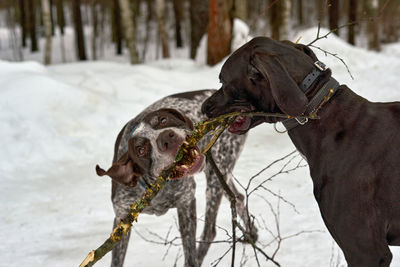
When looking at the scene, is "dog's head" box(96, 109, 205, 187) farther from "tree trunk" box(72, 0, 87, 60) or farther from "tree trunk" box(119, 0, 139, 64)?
"tree trunk" box(72, 0, 87, 60)

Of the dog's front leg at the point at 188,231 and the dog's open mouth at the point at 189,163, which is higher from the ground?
the dog's open mouth at the point at 189,163

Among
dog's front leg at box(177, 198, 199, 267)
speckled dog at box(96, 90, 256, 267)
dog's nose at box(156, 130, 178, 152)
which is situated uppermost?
dog's nose at box(156, 130, 178, 152)

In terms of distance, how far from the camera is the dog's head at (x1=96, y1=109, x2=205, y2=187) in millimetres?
3400

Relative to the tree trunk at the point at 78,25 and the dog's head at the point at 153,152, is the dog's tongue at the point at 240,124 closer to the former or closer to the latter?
the dog's head at the point at 153,152

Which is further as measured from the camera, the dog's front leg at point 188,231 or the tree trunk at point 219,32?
the tree trunk at point 219,32

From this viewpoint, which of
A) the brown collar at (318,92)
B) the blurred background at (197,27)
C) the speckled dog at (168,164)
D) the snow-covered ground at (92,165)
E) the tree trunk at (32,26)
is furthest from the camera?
the tree trunk at (32,26)

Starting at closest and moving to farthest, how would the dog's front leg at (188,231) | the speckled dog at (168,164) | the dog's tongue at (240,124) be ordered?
the dog's tongue at (240,124), the speckled dog at (168,164), the dog's front leg at (188,231)

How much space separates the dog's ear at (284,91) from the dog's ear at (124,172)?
1318 mm

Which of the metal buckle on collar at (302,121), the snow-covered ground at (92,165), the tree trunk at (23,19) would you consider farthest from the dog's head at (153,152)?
the tree trunk at (23,19)

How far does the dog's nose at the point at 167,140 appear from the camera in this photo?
3.39m

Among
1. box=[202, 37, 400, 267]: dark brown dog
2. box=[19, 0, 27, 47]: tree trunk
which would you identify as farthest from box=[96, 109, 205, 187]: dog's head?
box=[19, 0, 27, 47]: tree trunk

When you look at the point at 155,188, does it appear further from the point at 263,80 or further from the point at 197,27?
the point at 197,27

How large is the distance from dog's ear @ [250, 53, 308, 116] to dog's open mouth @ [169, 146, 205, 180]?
0.90 meters

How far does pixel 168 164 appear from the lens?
3479 millimetres
